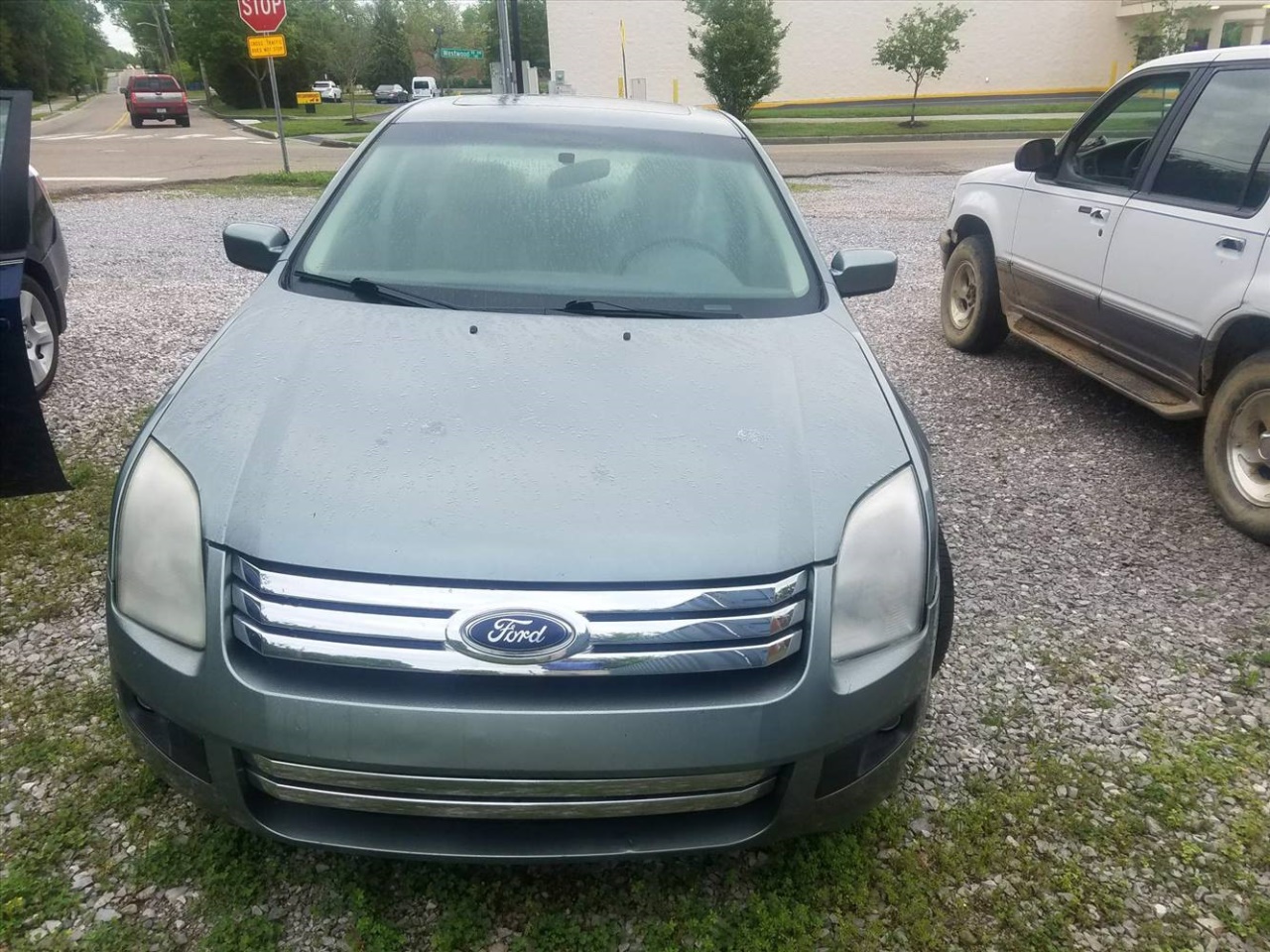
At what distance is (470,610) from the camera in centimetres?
175

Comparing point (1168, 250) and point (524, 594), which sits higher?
point (1168, 250)

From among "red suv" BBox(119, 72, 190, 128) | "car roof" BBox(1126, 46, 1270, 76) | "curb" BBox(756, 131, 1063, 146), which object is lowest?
"curb" BBox(756, 131, 1063, 146)

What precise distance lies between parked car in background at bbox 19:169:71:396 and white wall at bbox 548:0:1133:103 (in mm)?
35901

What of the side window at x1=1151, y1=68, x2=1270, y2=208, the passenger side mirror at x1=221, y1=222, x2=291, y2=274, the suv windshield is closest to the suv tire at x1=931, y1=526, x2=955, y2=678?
the passenger side mirror at x1=221, y1=222, x2=291, y2=274

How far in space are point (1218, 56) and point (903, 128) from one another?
25.0m

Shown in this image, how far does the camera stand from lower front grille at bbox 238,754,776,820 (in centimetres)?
177

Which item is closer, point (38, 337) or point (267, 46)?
point (38, 337)

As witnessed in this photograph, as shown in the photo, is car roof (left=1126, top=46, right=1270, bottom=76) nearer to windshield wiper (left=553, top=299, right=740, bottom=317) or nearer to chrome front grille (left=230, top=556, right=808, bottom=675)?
windshield wiper (left=553, top=299, right=740, bottom=317)

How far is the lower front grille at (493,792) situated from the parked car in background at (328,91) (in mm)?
60869

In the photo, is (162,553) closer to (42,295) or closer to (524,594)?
(524,594)

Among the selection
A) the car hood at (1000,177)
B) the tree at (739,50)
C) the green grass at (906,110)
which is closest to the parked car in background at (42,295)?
the car hood at (1000,177)

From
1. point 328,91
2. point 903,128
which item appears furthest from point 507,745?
point 328,91

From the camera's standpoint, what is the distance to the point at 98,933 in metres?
2.03

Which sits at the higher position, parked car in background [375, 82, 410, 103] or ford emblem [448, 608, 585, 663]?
parked car in background [375, 82, 410, 103]
